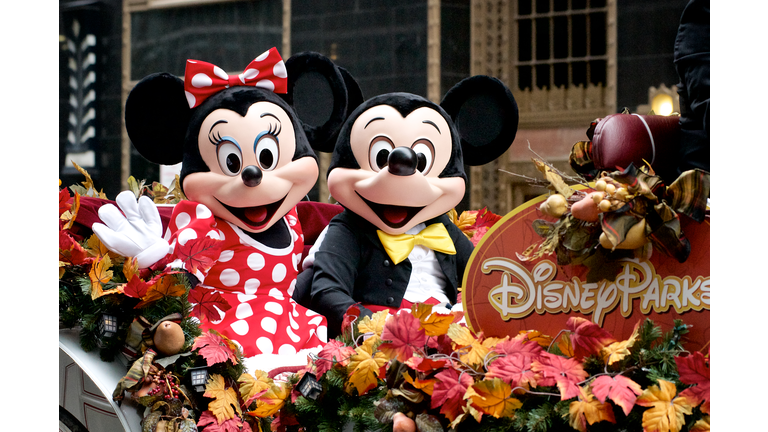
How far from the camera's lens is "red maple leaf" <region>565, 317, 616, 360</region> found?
1.32m

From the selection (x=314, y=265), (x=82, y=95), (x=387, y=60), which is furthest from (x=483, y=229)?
(x=82, y=95)

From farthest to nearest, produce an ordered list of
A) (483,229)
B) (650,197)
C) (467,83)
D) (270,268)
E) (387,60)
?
(387,60) → (483,229) → (467,83) → (270,268) → (650,197)

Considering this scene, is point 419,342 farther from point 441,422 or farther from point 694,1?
point 694,1

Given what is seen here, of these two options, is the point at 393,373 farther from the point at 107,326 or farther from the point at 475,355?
the point at 107,326

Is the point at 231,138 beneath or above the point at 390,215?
above

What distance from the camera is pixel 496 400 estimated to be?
129 centimetres

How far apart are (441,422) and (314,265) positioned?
86 centimetres

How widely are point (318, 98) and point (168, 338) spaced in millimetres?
1105

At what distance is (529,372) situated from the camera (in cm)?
131

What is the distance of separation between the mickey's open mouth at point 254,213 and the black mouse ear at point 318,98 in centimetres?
41

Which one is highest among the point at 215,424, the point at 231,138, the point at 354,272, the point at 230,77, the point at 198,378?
the point at 230,77

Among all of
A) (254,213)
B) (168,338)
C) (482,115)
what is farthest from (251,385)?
(482,115)

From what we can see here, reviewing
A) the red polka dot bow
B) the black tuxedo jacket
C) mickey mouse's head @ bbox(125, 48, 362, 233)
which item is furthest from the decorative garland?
the red polka dot bow

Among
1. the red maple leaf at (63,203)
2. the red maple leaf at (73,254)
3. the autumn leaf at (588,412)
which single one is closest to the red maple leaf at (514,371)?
the autumn leaf at (588,412)
